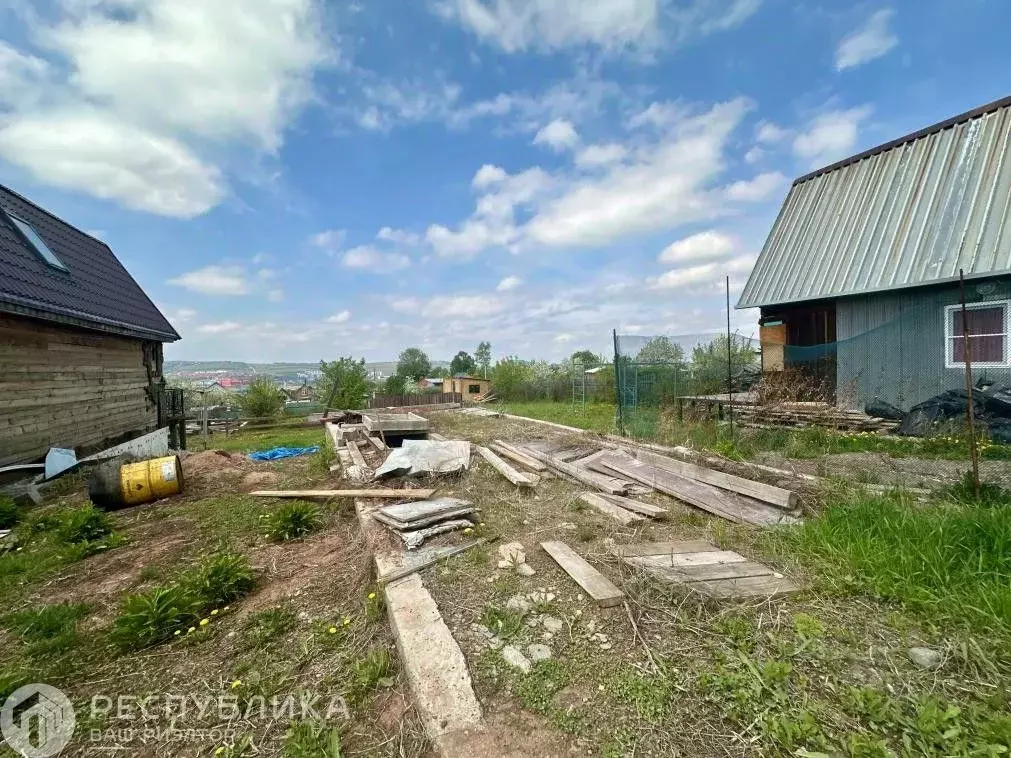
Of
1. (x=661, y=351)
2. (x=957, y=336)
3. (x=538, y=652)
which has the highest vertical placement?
(x=661, y=351)

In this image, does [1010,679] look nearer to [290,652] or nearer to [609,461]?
[290,652]

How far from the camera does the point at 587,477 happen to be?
5516 mm

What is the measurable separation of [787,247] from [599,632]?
11.7m

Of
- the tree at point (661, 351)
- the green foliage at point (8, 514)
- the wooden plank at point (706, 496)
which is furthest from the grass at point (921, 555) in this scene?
the green foliage at point (8, 514)

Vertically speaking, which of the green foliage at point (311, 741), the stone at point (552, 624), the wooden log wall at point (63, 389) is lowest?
the green foliage at point (311, 741)

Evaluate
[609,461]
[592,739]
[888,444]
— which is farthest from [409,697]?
[888,444]

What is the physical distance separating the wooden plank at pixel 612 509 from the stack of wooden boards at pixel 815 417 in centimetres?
550

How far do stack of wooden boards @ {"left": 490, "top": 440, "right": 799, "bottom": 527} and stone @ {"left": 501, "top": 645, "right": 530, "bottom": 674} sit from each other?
2146mm

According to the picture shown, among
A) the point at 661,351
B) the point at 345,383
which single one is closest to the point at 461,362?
the point at 345,383

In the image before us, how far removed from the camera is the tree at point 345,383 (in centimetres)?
2603

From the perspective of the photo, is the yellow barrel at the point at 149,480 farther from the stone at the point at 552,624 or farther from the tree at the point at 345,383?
the tree at the point at 345,383

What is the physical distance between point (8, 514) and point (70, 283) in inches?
247

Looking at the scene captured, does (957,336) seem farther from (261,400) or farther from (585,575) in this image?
(261,400)
